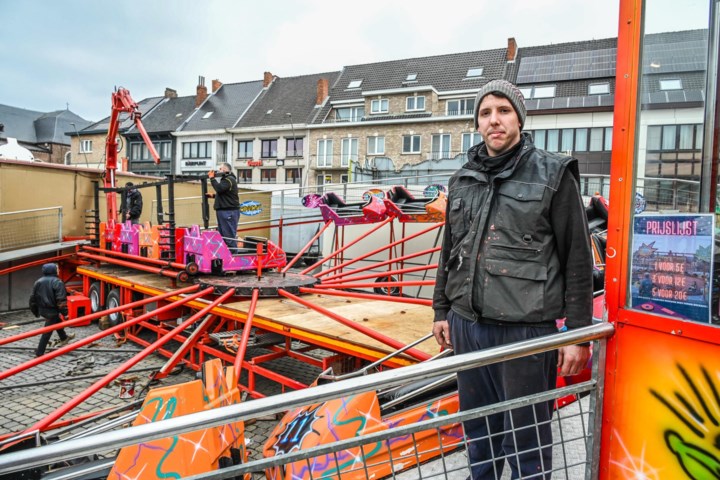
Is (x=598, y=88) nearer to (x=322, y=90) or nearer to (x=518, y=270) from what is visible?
(x=322, y=90)

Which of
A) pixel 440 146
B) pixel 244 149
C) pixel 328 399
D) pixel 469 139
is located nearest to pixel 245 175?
pixel 244 149

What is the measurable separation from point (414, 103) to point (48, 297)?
1052 inches

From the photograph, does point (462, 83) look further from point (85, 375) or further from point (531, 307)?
point (531, 307)

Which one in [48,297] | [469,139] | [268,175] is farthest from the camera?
[268,175]

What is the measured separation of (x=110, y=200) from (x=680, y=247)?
11729mm

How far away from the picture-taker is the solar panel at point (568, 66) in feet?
82.1

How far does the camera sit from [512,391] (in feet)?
6.52

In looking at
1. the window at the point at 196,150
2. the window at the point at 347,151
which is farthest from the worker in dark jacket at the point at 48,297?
the window at the point at 196,150

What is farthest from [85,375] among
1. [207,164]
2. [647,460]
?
[207,164]

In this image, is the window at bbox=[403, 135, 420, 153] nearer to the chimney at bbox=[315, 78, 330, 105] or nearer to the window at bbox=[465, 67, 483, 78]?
the window at bbox=[465, 67, 483, 78]

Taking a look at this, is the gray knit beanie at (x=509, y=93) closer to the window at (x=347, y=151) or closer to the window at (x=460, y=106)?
the window at (x=460, y=106)

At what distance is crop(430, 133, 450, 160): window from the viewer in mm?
29375

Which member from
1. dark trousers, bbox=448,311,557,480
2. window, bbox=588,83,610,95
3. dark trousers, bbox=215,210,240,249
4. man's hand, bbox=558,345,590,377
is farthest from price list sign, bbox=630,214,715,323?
window, bbox=588,83,610,95

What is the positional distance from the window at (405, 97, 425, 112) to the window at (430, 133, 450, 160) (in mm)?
2468
